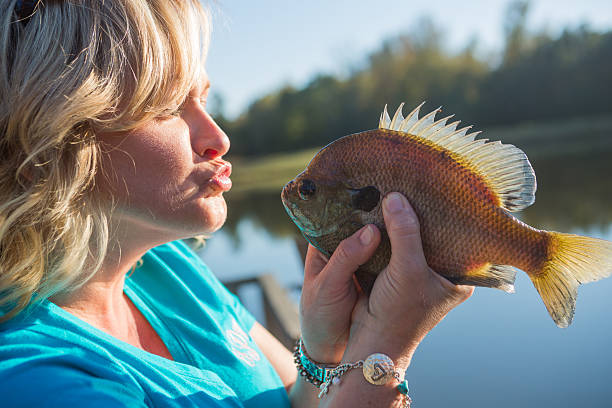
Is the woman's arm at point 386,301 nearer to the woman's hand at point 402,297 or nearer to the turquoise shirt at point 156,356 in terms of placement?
the woman's hand at point 402,297

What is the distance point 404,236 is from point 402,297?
0.18 m

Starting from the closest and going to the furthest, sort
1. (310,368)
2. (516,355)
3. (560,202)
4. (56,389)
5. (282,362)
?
1. (56,389)
2. (310,368)
3. (282,362)
4. (516,355)
5. (560,202)

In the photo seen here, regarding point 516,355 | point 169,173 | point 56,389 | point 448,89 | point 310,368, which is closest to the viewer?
point 56,389

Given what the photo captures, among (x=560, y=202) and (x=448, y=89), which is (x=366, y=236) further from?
(x=448, y=89)

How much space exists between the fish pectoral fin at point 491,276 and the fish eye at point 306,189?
489mm

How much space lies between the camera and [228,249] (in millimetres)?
15133

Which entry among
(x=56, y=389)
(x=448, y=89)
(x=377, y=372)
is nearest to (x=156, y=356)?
(x=56, y=389)

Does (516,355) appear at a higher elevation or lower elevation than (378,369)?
lower

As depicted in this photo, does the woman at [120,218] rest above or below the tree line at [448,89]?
below

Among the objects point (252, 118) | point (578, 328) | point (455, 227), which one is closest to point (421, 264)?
point (455, 227)

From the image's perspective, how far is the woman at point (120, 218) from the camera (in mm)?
1197

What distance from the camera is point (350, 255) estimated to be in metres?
1.21

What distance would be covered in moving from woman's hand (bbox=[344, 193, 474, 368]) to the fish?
0.16ft

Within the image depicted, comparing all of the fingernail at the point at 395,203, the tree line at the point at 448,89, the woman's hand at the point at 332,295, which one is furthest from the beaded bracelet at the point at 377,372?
the tree line at the point at 448,89
